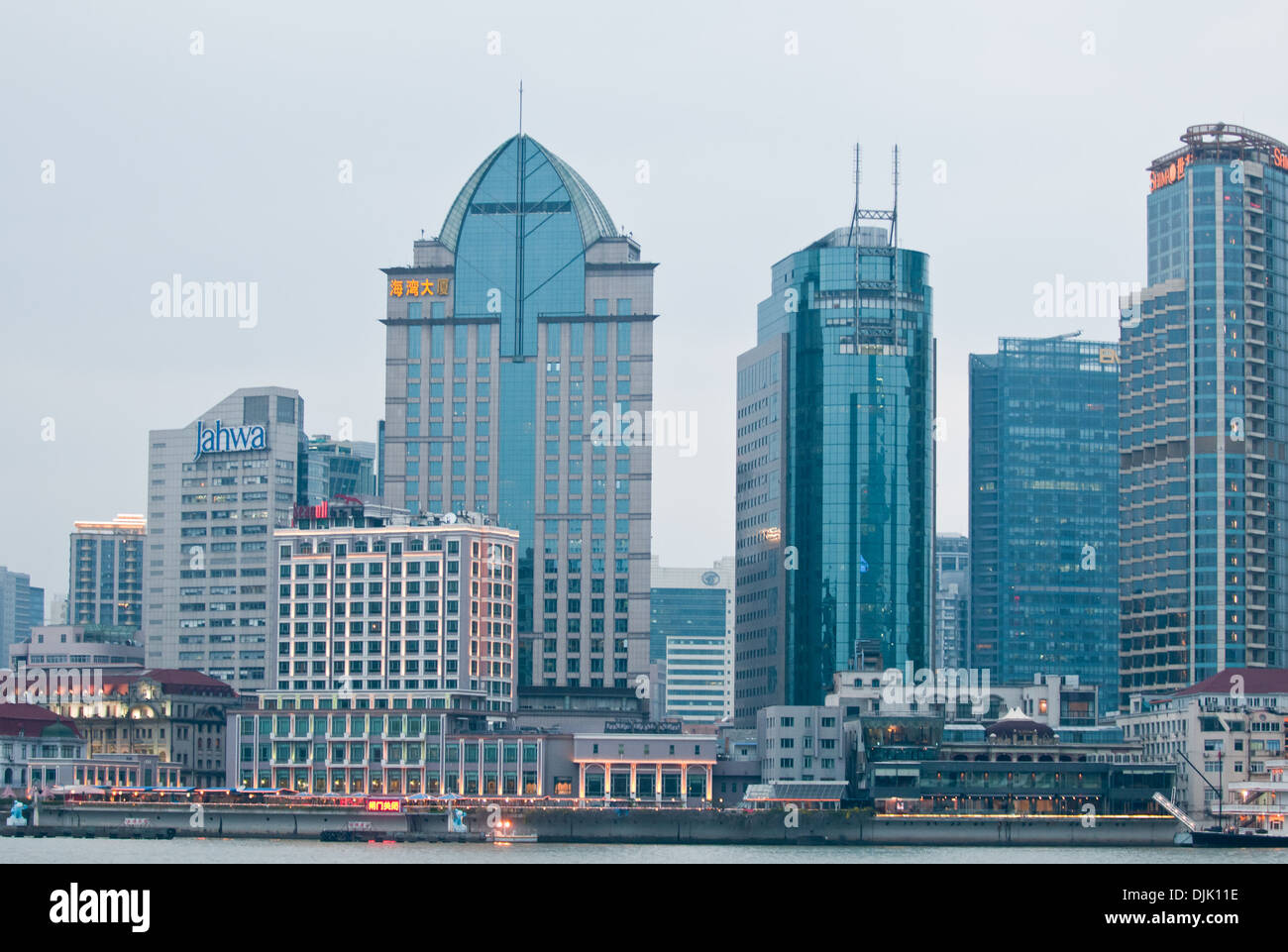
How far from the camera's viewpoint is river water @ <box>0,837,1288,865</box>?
162 metres

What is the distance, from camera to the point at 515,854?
174m

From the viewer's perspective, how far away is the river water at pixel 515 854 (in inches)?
6378
